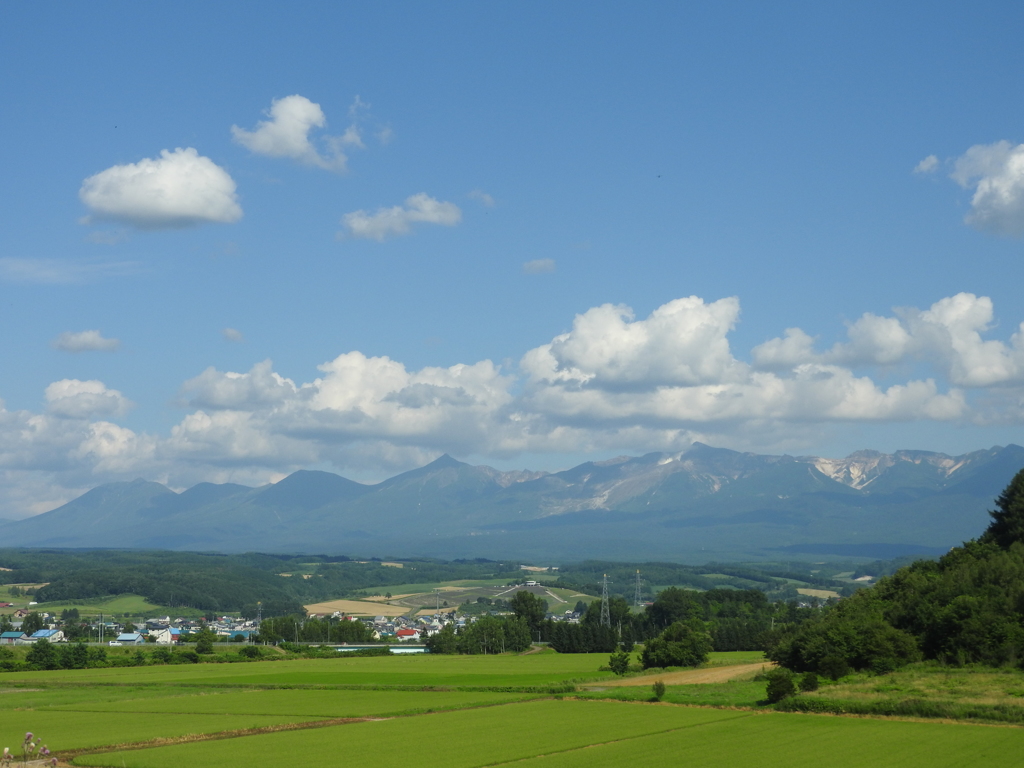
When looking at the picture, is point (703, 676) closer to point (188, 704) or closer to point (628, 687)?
point (628, 687)

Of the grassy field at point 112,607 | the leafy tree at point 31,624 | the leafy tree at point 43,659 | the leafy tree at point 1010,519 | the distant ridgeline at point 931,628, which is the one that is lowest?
the grassy field at point 112,607

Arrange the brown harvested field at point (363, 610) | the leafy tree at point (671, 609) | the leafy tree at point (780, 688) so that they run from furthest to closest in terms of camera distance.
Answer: the brown harvested field at point (363, 610) < the leafy tree at point (671, 609) < the leafy tree at point (780, 688)

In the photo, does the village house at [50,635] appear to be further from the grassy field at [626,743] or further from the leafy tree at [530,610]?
the grassy field at [626,743]

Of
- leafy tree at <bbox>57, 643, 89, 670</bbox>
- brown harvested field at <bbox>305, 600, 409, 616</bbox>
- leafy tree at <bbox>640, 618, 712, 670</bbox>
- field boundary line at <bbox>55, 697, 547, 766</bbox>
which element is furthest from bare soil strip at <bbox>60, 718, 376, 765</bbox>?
brown harvested field at <bbox>305, 600, 409, 616</bbox>

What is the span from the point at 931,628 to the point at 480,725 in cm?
2576

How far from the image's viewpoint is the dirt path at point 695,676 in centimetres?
5739

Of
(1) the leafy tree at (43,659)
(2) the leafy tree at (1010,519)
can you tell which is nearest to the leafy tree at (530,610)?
(1) the leafy tree at (43,659)

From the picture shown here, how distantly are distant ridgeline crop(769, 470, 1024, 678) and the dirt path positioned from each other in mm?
5129

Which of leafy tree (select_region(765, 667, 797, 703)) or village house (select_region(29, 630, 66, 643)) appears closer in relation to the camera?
leafy tree (select_region(765, 667, 797, 703))

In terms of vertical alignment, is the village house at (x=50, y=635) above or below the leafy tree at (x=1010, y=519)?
Answer: below

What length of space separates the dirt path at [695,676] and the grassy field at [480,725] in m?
3.49

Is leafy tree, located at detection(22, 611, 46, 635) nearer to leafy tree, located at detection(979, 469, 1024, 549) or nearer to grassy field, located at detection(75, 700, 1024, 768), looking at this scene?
grassy field, located at detection(75, 700, 1024, 768)

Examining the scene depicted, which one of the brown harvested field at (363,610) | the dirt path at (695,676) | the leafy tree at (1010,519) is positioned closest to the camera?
the dirt path at (695,676)

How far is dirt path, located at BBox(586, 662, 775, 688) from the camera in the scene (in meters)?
57.4
